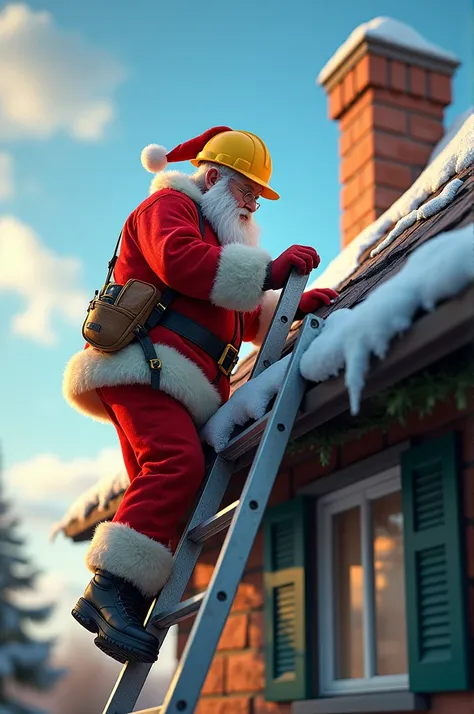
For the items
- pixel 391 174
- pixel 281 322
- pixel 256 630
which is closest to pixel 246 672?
pixel 256 630

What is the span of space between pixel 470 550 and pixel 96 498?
2.40m

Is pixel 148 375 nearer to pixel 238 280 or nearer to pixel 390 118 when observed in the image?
pixel 238 280

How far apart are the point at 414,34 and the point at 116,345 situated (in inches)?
169

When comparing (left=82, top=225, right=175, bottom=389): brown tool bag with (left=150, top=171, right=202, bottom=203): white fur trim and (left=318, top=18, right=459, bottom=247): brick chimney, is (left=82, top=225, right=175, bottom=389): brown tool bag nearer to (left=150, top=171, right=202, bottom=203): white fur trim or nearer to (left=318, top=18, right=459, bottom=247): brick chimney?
(left=150, top=171, right=202, bottom=203): white fur trim

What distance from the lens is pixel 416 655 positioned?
10.0ft

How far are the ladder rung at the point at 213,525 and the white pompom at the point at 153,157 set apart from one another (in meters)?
1.45

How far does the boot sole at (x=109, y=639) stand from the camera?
2.52 m

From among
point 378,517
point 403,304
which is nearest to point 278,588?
point 378,517

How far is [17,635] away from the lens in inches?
863

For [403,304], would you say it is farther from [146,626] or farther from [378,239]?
[378,239]

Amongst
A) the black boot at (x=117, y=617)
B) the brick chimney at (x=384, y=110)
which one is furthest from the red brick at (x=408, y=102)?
the black boot at (x=117, y=617)

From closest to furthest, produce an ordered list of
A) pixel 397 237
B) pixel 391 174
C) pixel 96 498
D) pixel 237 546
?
pixel 237 546 → pixel 397 237 → pixel 96 498 → pixel 391 174

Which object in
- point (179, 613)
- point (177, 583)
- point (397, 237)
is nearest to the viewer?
point (179, 613)

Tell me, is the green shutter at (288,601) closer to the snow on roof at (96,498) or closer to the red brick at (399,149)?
the snow on roof at (96,498)
